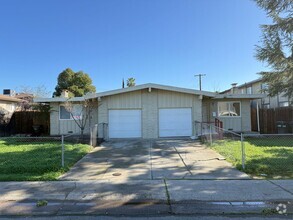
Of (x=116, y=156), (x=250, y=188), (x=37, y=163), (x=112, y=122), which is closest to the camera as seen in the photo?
(x=250, y=188)

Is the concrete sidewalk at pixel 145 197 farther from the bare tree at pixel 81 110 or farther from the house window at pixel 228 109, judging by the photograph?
the house window at pixel 228 109

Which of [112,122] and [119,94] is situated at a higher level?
[119,94]

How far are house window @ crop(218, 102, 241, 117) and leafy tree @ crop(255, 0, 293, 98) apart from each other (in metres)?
3.35

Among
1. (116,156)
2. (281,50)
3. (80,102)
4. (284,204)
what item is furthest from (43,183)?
(281,50)

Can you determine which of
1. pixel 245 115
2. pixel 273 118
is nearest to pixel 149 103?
pixel 245 115

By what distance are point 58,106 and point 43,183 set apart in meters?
12.3

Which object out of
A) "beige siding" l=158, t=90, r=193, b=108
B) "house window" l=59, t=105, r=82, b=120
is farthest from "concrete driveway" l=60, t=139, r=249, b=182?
"house window" l=59, t=105, r=82, b=120

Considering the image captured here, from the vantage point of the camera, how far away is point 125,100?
52.9 feet

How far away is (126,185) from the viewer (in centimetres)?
632

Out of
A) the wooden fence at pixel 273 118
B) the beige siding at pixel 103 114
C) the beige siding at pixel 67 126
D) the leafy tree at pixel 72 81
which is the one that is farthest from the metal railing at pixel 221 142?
the leafy tree at pixel 72 81

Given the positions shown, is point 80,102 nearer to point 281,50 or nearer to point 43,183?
point 43,183

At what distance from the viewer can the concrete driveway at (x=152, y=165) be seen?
7.24m

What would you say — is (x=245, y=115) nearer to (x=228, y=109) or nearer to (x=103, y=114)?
(x=228, y=109)

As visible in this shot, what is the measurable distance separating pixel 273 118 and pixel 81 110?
14115 mm
